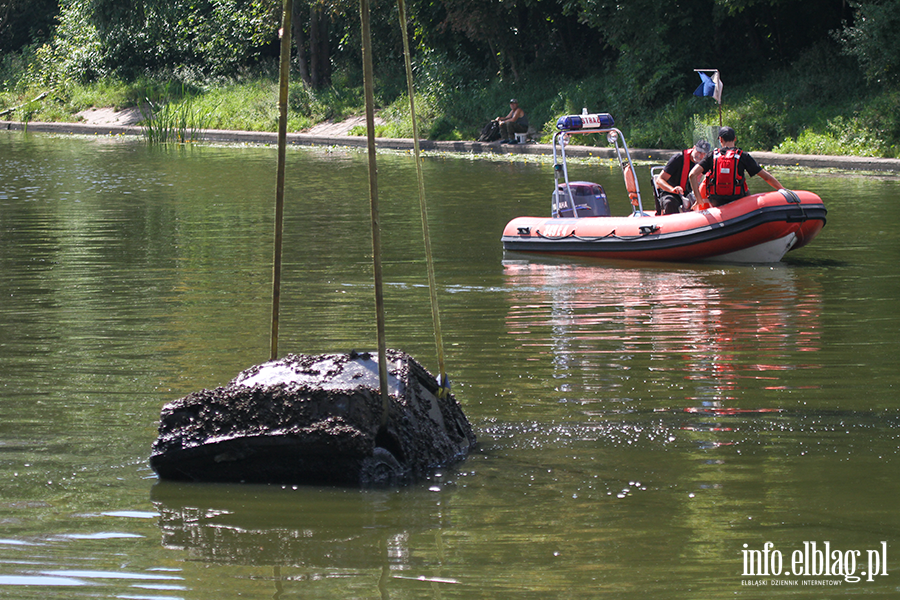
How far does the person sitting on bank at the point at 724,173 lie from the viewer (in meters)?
12.8

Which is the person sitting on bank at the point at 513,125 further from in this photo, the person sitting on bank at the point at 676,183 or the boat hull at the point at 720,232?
the boat hull at the point at 720,232

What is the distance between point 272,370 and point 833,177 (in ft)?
57.1

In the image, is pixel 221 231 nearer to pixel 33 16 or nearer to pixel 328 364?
pixel 328 364

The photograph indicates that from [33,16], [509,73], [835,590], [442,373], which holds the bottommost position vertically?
[835,590]

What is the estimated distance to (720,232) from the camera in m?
12.7

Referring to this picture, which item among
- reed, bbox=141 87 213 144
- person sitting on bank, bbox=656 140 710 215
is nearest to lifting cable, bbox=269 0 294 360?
person sitting on bank, bbox=656 140 710 215

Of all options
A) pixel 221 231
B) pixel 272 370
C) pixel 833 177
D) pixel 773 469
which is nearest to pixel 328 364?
pixel 272 370

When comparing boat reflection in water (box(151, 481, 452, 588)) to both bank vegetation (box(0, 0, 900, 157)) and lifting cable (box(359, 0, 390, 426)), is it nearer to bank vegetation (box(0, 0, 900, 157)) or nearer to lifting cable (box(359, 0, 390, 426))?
lifting cable (box(359, 0, 390, 426))

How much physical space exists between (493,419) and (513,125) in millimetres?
23474

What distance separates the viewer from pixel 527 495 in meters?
5.37

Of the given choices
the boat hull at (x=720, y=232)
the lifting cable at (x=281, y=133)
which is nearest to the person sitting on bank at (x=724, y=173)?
the boat hull at (x=720, y=232)

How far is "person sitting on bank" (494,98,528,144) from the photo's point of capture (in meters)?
29.5

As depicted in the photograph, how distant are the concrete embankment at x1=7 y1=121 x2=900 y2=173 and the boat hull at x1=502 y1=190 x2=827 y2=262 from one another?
385 inches

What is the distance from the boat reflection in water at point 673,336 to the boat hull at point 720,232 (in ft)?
0.98
